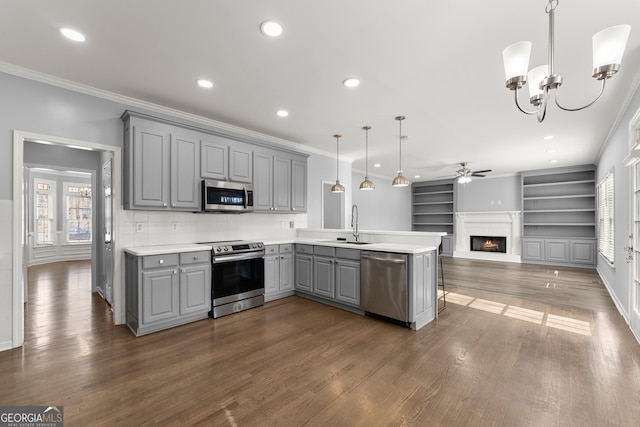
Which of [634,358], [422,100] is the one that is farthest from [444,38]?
[634,358]

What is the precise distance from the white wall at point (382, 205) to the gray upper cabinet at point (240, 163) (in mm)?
4765

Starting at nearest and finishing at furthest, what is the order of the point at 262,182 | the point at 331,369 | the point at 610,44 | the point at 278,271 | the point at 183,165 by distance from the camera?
the point at 610,44
the point at 331,369
the point at 183,165
the point at 278,271
the point at 262,182

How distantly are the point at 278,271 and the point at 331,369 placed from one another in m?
2.18

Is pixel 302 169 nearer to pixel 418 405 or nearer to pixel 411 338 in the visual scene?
pixel 411 338

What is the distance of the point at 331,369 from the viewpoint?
2465mm

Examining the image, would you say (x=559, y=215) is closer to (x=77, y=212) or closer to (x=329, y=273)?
(x=329, y=273)

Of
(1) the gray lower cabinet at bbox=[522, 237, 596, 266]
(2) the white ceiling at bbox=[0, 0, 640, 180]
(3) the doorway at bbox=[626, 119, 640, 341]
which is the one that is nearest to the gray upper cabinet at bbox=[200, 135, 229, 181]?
(2) the white ceiling at bbox=[0, 0, 640, 180]

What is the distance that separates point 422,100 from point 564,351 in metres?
3.06

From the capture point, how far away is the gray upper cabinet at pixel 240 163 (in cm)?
422

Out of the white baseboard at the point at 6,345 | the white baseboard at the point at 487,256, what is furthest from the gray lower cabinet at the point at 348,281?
the white baseboard at the point at 487,256

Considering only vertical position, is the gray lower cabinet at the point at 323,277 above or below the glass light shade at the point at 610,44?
below

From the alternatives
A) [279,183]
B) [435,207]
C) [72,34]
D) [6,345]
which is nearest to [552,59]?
[72,34]

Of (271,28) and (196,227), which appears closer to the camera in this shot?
(271,28)

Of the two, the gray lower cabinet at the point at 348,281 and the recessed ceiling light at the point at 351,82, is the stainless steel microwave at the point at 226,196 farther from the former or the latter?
the recessed ceiling light at the point at 351,82
